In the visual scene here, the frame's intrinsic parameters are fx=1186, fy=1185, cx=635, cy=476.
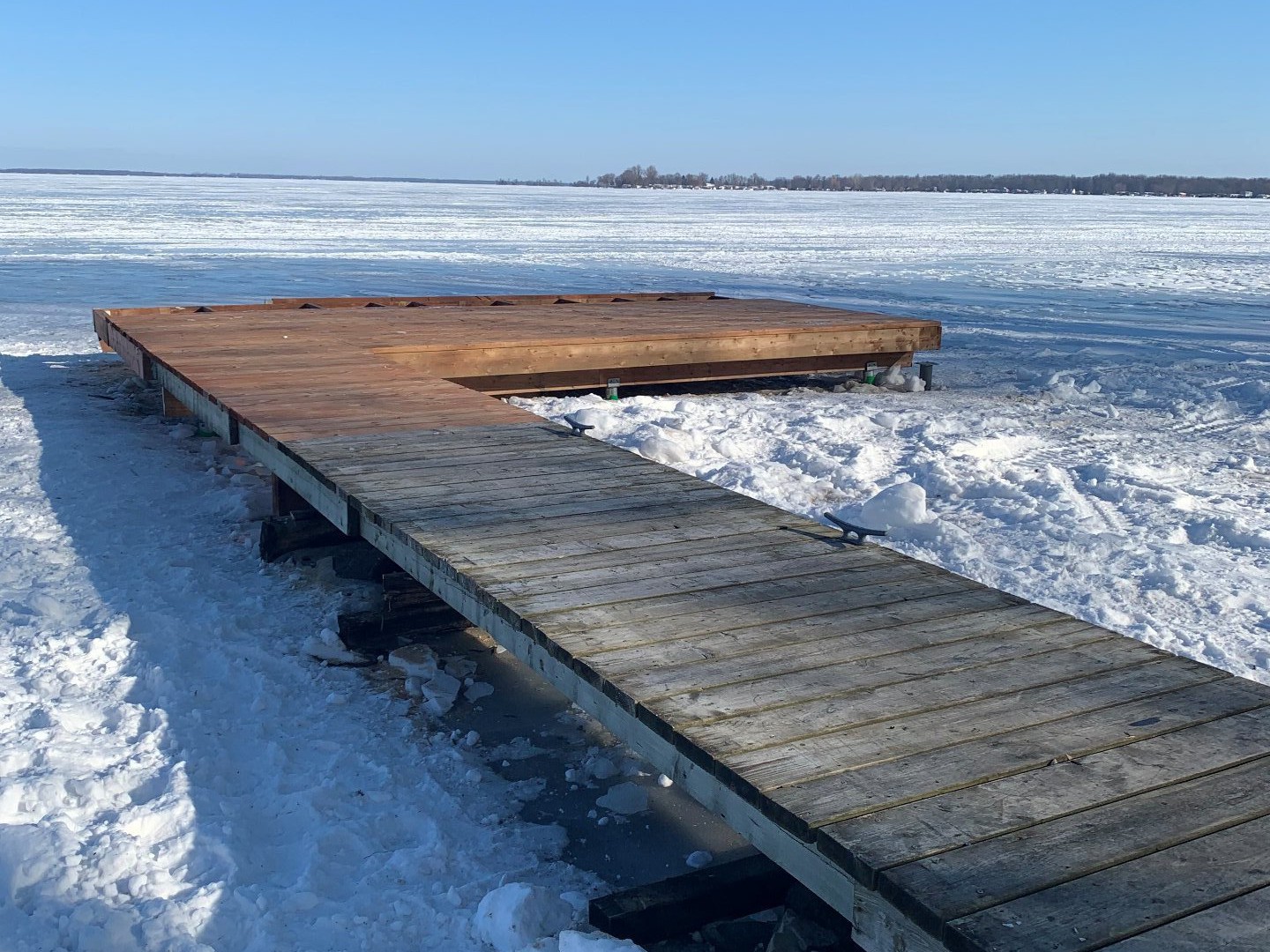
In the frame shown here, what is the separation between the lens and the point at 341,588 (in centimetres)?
488

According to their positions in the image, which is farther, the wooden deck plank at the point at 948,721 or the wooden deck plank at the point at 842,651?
the wooden deck plank at the point at 842,651

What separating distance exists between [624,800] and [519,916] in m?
0.71

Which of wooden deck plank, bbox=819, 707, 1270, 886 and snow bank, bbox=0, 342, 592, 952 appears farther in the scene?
snow bank, bbox=0, 342, 592, 952

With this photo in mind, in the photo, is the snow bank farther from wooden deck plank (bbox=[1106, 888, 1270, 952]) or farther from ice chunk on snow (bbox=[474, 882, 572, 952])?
wooden deck plank (bbox=[1106, 888, 1270, 952])

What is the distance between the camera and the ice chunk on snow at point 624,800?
3.28 m

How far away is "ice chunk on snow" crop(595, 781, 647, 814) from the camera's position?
3281 millimetres

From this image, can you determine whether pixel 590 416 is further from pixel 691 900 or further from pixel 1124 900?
pixel 1124 900

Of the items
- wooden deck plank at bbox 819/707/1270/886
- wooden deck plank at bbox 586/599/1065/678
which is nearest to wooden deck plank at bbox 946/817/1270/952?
wooden deck plank at bbox 819/707/1270/886

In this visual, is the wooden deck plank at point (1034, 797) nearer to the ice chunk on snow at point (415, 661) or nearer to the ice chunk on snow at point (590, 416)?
the ice chunk on snow at point (415, 661)

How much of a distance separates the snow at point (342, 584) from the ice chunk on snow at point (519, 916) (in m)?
0.05

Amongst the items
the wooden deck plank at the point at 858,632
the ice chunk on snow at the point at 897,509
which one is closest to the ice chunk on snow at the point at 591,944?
the wooden deck plank at the point at 858,632

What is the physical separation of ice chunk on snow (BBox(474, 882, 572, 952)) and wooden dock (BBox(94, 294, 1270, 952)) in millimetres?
419

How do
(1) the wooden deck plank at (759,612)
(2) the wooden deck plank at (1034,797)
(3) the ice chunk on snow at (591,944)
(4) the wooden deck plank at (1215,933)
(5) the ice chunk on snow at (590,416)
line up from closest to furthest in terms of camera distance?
(4) the wooden deck plank at (1215,933) < (2) the wooden deck plank at (1034,797) < (3) the ice chunk on snow at (591,944) < (1) the wooden deck plank at (759,612) < (5) the ice chunk on snow at (590,416)

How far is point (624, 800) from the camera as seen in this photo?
3312 millimetres
